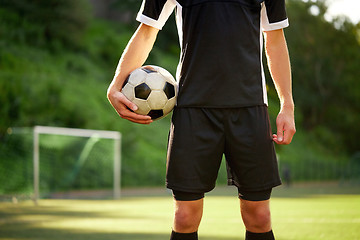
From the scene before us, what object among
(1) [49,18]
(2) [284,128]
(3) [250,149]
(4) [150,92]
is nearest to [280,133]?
(2) [284,128]

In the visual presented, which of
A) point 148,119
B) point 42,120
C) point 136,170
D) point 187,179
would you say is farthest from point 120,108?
point 136,170

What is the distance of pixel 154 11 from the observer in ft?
10.1

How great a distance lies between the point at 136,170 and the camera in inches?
1010

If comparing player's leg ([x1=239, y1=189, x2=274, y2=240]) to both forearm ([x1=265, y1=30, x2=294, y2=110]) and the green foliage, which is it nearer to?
forearm ([x1=265, y1=30, x2=294, y2=110])

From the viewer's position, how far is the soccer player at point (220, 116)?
9.50 ft

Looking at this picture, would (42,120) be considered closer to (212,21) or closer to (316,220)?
(316,220)

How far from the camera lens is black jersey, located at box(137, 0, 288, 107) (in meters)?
2.90

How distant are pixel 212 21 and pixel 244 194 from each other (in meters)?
0.84

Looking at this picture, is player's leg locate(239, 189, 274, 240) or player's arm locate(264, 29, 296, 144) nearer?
player's leg locate(239, 189, 274, 240)

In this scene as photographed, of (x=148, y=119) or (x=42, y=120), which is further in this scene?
(x=42, y=120)

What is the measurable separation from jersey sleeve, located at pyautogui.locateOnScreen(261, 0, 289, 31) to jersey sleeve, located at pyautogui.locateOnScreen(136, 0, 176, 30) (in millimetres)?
452

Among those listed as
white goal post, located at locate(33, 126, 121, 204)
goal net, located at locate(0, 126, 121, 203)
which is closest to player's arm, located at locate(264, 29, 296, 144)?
white goal post, located at locate(33, 126, 121, 204)

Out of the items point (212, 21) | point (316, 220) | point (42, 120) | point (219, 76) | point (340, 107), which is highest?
point (212, 21)

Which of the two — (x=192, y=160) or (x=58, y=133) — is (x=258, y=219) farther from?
(x=58, y=133)
